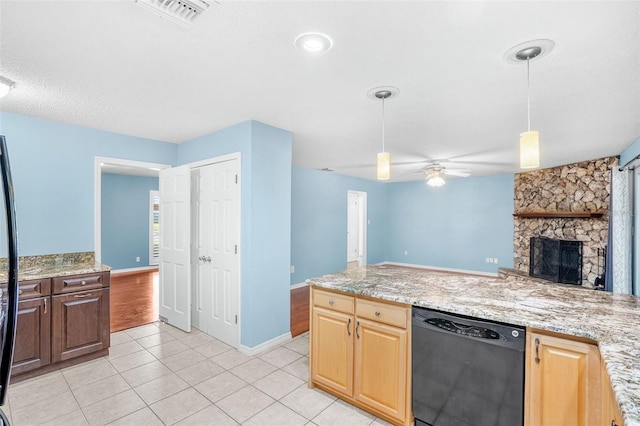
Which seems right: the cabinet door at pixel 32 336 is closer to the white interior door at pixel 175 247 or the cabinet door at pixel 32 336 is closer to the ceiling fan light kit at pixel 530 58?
the white interior door at pixel 175 247

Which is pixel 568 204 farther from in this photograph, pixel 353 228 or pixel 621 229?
pixel 353 228

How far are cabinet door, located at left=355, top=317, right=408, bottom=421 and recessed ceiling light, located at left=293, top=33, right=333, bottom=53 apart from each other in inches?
68.5

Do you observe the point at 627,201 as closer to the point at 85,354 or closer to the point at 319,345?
the point at 319,345

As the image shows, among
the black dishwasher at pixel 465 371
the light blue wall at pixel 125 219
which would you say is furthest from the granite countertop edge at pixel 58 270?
the light blue wall at pixel 125 219

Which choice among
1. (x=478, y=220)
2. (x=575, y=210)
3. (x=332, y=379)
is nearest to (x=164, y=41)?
(x=332, y=379)

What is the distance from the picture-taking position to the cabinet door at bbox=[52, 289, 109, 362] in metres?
2.69

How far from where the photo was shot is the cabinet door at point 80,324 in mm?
2693

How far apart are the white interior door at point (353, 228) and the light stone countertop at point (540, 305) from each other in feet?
18.1

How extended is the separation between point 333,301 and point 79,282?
7.85ft

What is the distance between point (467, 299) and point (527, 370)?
45 centimetres

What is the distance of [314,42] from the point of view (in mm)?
1672

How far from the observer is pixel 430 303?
181 cm

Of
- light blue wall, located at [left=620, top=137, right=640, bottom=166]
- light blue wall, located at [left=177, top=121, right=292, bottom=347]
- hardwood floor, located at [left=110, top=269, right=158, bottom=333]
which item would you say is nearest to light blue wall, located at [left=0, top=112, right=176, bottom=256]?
hardwood floor, located at [left=110, top=269, right=158, bottom=333]

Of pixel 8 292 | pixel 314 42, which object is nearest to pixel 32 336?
pixel 8 292
